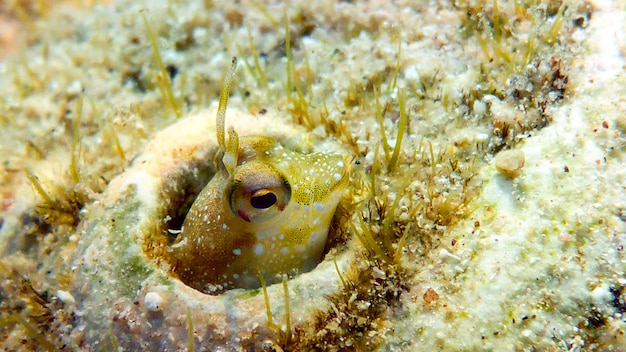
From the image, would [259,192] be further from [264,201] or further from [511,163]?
[511,163]

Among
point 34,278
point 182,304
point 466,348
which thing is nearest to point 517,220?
point 466,348

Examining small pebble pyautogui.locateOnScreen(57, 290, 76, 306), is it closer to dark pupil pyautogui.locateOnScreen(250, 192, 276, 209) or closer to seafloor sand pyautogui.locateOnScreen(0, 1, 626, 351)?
seafloor sand pyautogui.locateOnScreen(0, 1, 626, 351)

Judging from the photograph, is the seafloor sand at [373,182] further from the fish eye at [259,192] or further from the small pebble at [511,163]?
the fish eye at [259,192]

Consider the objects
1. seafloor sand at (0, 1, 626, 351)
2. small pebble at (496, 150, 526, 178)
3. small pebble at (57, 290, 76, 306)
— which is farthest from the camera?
small pebble at (57, 290, 76, 306)

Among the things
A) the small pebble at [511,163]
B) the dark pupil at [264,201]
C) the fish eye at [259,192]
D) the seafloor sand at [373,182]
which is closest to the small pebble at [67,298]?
the seafloor sand at [373,182]

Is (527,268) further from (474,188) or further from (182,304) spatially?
(182,304)

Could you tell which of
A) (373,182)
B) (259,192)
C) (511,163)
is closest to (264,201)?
(259,192)

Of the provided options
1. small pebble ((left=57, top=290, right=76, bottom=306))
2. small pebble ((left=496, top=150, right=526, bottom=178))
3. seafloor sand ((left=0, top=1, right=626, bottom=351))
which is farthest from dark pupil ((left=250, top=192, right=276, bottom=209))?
small pebble ((left=57, top=290, right=76, bottom=306))
